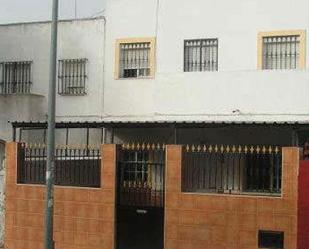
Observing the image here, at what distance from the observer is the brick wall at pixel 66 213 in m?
13.5

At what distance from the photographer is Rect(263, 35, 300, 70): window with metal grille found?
16062 mm

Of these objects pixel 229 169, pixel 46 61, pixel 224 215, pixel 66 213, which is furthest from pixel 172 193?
pixel 46 61

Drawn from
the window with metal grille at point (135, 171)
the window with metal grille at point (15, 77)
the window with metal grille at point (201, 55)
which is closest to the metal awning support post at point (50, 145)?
the window with metal grille at point (135, 171)

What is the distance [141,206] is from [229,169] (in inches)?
100

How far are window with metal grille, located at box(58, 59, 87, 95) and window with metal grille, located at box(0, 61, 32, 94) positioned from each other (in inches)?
43.8

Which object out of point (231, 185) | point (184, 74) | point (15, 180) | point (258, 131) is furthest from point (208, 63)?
point (15, 180)

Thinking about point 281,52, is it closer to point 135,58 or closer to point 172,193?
point 135,58

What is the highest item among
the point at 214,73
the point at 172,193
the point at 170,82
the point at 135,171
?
the point at 214,73

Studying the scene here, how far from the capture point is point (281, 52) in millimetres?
16266

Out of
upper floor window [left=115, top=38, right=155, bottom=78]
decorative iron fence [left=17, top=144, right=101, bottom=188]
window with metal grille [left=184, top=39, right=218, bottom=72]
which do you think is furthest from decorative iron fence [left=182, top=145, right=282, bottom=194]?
upper floor window [left=115, top=38, right=155, bottom=78]

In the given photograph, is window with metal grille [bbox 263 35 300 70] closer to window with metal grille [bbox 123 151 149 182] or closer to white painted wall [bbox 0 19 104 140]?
window with metal grille [bbox 123 151 149 182]

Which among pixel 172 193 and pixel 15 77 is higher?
pixel 15 77

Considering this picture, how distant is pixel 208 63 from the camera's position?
16.8m

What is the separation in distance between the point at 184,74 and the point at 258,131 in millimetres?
2518
